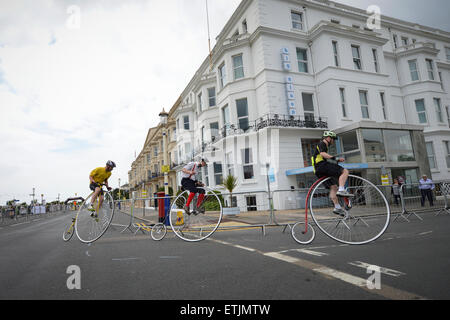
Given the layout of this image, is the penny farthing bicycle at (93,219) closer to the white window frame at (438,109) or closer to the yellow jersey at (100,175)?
the yellow jersey at (100,175)

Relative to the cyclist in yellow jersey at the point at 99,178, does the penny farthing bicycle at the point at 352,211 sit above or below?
below

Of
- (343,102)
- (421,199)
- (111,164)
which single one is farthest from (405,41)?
(111,164)

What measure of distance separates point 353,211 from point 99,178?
6769 millimetres

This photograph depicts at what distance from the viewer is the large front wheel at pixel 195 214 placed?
730cm

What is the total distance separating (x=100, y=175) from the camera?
779 cm

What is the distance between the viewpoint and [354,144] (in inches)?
849

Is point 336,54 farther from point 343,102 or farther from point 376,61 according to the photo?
point 376,61

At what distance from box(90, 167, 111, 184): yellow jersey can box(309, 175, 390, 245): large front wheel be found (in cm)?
577

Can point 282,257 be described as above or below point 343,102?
below

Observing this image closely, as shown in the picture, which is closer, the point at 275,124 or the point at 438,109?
the point at 275,124

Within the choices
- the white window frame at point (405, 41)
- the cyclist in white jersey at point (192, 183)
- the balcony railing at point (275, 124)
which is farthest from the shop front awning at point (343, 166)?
the white window frame at point (405, 41)

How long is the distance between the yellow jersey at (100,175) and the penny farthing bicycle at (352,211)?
5667mm
